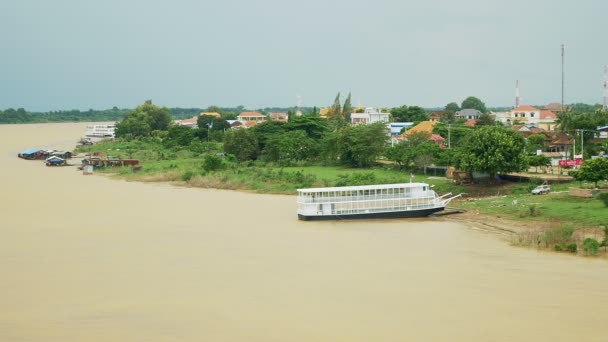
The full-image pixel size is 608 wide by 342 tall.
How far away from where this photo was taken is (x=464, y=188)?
2603cm

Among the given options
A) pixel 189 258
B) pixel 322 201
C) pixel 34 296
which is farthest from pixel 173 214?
pixel 34 296

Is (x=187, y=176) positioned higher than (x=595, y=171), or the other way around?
(x=595, y=171)

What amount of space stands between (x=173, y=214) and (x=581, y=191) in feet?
41.1

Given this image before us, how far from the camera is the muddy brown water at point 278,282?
38.8 feet

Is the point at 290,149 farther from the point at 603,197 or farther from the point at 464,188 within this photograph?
the point at 603,197

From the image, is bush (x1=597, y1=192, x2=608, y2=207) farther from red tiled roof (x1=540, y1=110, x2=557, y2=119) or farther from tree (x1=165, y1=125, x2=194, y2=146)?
red tiled roof (x1=540, y1=110, x2=557, y2=119)

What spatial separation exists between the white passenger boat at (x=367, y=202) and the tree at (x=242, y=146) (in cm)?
1507

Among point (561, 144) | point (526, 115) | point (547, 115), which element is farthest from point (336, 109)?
point (561, 144)

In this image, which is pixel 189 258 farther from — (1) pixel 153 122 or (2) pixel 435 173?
(1) pixel 153 122

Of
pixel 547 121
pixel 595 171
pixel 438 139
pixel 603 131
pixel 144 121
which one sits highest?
pixel 144 121

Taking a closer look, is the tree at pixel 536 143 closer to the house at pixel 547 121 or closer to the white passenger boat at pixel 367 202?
the white passenger boat at pixel 367 202

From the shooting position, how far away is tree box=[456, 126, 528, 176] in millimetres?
25328

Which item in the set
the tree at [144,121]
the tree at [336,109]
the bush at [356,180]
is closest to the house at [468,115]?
the tree at [336,109]

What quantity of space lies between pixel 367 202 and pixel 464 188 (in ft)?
17.8
